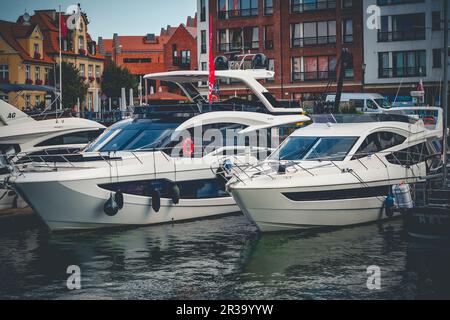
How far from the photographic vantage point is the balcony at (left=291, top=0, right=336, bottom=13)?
2186 inches

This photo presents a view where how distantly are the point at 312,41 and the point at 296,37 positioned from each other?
4.27 feet

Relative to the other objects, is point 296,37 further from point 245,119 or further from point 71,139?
point 245,119

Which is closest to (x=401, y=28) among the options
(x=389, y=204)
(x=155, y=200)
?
(x=389, y=204)

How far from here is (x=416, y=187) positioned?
17922mm

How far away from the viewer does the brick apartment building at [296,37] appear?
5541 centimetres

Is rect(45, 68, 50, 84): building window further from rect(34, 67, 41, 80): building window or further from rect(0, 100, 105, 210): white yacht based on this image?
rect(0, 100, 105, 210): white yacht

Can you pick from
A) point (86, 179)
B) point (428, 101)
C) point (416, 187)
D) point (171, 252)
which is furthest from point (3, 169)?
point (428, 101)

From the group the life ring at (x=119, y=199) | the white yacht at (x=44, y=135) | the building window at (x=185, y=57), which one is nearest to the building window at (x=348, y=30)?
the building window at (x=185, y=57)

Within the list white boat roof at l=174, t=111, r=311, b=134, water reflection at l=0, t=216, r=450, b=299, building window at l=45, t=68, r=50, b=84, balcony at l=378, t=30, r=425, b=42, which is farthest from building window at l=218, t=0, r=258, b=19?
water reflection at l=0, t=216, r=450, b=299

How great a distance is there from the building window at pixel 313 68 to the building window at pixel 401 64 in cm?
326

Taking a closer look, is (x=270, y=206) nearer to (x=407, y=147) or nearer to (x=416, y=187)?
(x=416, y=187)

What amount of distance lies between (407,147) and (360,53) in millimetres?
34803

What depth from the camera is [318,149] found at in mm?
20531

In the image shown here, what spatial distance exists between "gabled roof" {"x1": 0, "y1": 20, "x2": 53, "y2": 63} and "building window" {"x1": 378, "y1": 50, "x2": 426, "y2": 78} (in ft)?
82.0
